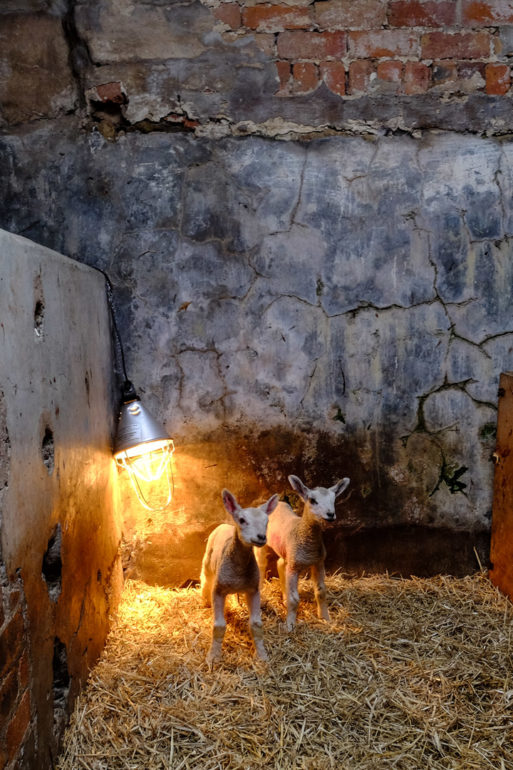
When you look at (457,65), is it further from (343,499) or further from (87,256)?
(343,499)

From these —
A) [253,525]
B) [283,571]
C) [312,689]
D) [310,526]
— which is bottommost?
[312,689]

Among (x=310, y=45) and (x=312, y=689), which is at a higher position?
(x=310, y=45)

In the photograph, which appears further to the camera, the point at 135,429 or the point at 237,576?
the point at 135,429

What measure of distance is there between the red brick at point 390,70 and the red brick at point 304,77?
1.03 ft

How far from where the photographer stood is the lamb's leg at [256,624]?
8.16 ft

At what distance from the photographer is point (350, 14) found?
2.88 meters

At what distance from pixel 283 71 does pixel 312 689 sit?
9.09 feet

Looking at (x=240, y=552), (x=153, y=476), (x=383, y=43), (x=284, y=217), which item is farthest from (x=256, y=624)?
(x=383, y=43)

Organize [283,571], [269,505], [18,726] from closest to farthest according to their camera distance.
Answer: [18,726] → [269,505] → [283,571]

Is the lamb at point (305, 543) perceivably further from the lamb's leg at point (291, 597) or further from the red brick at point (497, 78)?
the red brick at point (497, 78)

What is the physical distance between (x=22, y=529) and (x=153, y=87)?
2.23m

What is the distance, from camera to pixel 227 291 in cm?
299

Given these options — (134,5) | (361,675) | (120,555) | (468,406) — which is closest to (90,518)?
(120,555)

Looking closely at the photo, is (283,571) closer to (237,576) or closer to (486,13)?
(237,576)
